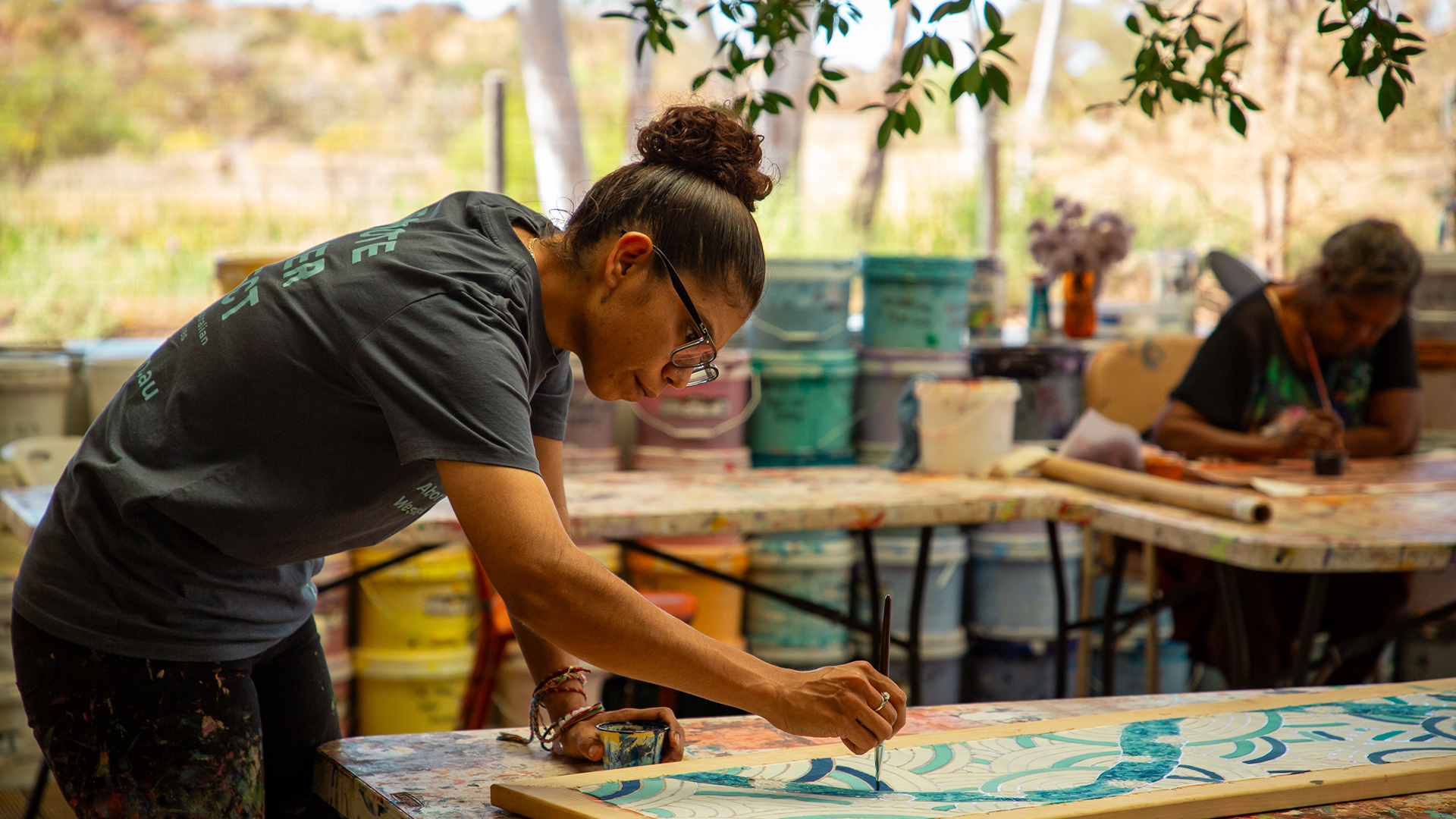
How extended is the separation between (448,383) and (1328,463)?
9.03 ft

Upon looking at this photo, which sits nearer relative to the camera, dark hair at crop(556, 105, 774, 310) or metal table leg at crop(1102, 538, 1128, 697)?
dark hair at crop(556, 105, 774, 310)

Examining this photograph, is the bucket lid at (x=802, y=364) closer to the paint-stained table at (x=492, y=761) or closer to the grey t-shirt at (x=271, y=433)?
the paint-stained table at (x=492, y=761)

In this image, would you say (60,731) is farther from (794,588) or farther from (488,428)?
(794,588)

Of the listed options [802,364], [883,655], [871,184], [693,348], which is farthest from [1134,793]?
[871,184]

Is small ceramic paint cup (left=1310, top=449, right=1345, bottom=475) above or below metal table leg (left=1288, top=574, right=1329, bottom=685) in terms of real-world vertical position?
above

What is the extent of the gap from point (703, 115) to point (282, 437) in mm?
595

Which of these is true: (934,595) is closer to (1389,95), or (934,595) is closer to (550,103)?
(1389,95)

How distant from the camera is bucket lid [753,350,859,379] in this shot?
4.00 metres

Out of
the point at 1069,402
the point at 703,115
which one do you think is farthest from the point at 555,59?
the point at 703,115

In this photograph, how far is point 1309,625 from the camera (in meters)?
2.43

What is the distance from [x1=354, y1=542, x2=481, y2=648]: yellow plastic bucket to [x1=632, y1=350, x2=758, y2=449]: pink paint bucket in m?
0.80

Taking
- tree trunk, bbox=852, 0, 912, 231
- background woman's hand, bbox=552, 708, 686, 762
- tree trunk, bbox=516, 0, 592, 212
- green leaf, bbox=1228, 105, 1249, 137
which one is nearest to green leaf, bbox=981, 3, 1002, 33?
green leaf, bbox=1228, 105, 1249, 137

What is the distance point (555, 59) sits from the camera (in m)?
9.05

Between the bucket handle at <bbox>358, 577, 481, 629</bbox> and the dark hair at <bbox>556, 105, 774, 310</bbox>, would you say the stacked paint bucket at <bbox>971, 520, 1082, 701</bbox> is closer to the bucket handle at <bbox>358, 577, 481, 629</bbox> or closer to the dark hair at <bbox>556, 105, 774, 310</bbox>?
the bucket handle at <bbox>358, 577, 481, 629</bbox>
